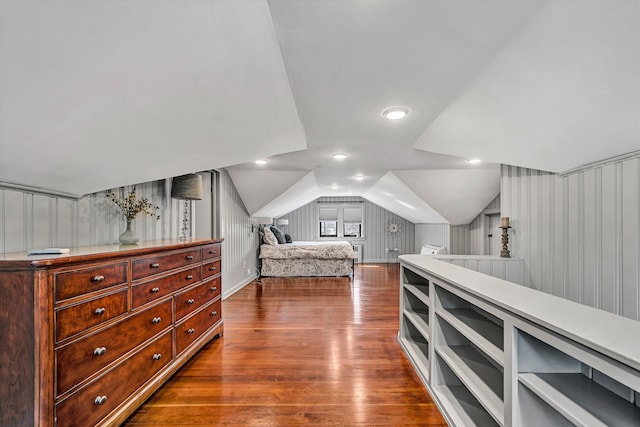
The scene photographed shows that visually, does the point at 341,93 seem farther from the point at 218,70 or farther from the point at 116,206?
the point at 116,206

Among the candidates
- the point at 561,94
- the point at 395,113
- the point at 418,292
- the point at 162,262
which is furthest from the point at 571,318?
the point at 162,262

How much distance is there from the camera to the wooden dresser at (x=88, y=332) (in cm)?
133

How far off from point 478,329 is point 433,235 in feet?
21.3

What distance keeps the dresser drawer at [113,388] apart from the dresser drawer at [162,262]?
0.48 meters

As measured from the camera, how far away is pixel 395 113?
2.60 meters

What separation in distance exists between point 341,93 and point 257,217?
5.17m

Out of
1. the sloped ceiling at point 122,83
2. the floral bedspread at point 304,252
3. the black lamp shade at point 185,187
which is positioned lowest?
the floral bedspread at point 304,252

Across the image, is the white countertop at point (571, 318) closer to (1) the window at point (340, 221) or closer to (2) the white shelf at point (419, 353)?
(2) the white shelf at point (419, 353)

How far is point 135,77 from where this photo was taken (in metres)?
1.41

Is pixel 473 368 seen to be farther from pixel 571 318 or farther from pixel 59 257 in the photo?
pixel 59 257

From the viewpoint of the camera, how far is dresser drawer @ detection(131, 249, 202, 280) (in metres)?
1.98

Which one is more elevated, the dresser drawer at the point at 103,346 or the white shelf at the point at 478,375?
the dresser drawer at the point at 103,346

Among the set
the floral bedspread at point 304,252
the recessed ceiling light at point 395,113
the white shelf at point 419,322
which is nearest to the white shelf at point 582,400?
the white shelf at point 419,322

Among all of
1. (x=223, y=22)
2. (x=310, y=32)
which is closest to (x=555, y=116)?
(x=310, y=32)
